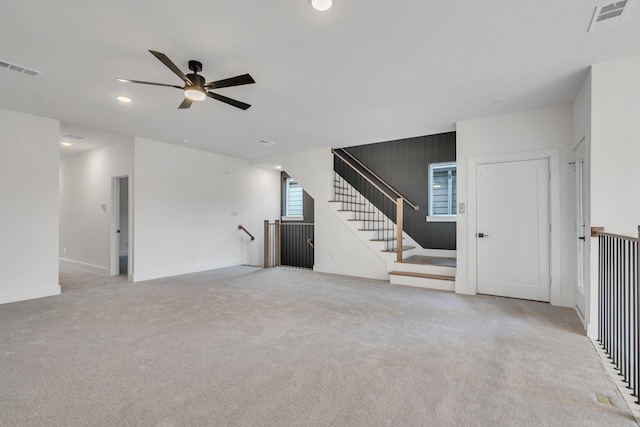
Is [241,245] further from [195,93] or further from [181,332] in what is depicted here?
[195,93]

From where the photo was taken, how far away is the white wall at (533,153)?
4.19 metres

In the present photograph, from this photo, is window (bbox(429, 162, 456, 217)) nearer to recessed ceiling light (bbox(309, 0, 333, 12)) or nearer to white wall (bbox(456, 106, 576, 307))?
white wall (bbox(456, 106, 576, 307))

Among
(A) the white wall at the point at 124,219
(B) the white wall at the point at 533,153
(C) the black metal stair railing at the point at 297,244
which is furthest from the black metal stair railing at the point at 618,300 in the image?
(A) the white wall at the point at 124,219

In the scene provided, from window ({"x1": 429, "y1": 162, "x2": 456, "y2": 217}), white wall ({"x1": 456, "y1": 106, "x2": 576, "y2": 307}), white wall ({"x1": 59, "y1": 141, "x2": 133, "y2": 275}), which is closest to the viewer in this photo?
white wall ({"x1": 456, "y1": 106, "x2": 576, "y2": 307})

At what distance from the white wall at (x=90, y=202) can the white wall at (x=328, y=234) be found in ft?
12.1

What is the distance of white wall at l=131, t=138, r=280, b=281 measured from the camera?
234 inches

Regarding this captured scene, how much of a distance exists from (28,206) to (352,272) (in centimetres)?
570

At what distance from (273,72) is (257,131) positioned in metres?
2.32

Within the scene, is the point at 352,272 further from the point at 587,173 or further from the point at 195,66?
the point at 195,66

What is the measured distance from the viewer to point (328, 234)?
270 inches

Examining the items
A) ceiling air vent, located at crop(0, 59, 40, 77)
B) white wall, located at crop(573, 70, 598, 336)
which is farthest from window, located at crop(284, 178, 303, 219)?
white wall, located at crop(573, 70, 598, 336)

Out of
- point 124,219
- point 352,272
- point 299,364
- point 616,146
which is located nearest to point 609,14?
point 616,146

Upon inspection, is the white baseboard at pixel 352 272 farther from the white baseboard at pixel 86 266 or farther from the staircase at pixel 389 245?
the white baseboard at pixel 86 266

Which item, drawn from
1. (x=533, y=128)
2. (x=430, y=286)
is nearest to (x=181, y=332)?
(x=430, y=286)
